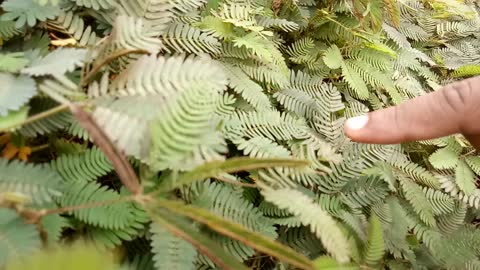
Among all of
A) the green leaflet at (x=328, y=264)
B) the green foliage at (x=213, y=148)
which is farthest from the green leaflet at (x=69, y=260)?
the green leaflet at (x=328, y=264)

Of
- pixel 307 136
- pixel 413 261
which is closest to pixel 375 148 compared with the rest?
pixel 307 136

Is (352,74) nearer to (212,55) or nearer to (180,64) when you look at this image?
(212,55)

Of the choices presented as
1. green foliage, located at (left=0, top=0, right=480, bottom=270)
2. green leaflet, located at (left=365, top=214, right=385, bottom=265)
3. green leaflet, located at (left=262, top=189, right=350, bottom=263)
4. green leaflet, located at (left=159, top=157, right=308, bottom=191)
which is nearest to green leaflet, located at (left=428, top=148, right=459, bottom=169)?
green foliage, located at (left=0, top=0, right=480, bottom=270)

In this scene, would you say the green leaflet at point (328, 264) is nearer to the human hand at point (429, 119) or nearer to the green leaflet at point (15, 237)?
the human hand at point (429, 119)

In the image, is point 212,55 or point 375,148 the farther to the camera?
point 375,148

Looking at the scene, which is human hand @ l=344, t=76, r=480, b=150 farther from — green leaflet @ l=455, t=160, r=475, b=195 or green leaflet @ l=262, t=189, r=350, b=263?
green leaflet @ l=455, t=160, r=475, b=195
